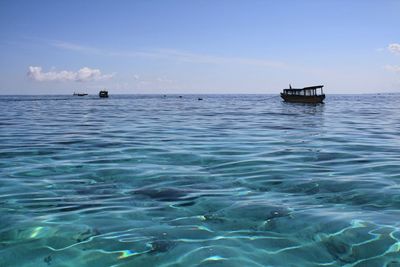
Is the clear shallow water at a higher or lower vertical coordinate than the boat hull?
lower

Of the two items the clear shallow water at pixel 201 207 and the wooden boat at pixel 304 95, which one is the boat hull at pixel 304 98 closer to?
the wooden boat at pixel 304 95

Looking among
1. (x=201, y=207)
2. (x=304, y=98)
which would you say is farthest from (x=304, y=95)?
(x=201, y=207)

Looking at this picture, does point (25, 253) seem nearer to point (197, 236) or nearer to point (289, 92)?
point (197, 236)

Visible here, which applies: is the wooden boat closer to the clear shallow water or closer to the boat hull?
the boat hull

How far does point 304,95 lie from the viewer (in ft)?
196

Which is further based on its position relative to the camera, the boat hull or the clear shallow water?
the boat hull

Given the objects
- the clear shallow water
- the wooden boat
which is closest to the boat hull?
the wooden boat

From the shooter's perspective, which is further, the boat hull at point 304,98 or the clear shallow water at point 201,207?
the boat hull at point 304,98

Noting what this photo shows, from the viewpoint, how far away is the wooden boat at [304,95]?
185 ft

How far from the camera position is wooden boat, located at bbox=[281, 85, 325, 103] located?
56275 millimetres

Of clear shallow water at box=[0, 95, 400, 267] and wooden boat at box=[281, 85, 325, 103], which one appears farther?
wooden boat at box=[281, 85, 325, 103]

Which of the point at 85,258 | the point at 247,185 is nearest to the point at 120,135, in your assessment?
the point at 247,185

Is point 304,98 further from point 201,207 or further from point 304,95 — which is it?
point 201,207

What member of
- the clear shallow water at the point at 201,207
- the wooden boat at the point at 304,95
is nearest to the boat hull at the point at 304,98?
the wooden boat at the point at 304,95
